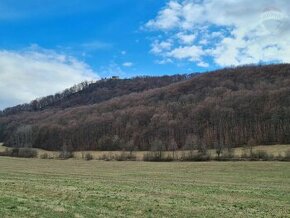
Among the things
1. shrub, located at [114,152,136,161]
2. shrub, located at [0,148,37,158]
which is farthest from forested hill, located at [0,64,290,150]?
shrub, located at [114,152,136,161]

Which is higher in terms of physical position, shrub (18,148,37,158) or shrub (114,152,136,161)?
shrub (18,148,37,158)

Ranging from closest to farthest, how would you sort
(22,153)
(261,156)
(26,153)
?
(261,156), (26,153), (22,153)

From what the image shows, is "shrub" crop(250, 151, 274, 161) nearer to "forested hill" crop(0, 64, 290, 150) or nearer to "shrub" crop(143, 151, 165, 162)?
"shrub" crop(143, 151, 165, 162)

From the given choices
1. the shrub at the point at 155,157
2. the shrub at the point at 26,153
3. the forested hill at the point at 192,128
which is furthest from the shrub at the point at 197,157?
the shrub at the point at 26,153

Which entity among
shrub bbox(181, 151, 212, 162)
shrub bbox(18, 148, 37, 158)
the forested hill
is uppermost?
the forested hill

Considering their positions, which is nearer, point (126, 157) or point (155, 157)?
point (155, 157)

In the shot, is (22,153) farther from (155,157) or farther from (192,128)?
(192,128)

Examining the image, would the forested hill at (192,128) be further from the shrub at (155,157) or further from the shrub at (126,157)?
the shrub at (155,157)

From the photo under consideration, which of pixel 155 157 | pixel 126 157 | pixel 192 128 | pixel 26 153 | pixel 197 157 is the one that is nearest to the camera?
pixel 197 157

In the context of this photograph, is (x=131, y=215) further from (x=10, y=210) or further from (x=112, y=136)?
(x=112, y=136)

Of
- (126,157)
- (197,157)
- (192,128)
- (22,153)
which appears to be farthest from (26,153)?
(192,128)

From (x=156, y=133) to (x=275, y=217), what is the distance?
160m

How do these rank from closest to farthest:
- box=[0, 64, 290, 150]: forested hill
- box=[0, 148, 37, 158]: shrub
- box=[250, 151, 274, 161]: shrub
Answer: box=[250, 151, 274, 161]: shrub
box=[0, 148, 37, 158]: shrub
box=[0, 64, 290, 150]: forested hill

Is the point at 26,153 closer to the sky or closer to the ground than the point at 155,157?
closer to the sky
